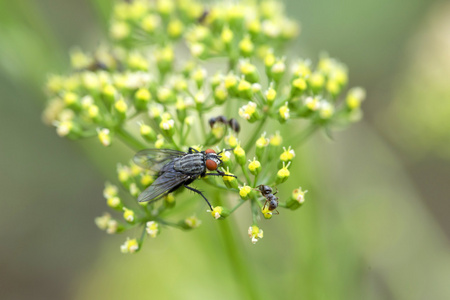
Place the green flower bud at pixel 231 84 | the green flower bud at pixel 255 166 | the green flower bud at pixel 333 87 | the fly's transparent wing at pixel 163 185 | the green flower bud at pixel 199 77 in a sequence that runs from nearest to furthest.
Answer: the green flower bud at pixel 255 166, the fly's transparent wing at pixel 163 185, the green flower bud at pixel 231 84, the green flower bud at pixel 199 77, the green flower bud at pixel 333 87

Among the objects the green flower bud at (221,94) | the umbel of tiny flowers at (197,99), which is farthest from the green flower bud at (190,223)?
the green flower bud at (221,94)

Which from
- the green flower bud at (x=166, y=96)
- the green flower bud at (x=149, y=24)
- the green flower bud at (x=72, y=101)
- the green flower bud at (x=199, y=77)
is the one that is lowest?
the green flower bud at (x=166, y=96)

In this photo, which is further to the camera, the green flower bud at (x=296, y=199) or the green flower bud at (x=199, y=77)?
the green flower bud at (x=199, y=77)

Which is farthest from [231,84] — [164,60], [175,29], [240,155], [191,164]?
[175,29]

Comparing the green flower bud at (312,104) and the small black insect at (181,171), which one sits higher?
the green flower bud at (312,104)

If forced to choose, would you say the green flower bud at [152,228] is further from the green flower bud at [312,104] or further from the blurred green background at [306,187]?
the green flower bud at [312,104]

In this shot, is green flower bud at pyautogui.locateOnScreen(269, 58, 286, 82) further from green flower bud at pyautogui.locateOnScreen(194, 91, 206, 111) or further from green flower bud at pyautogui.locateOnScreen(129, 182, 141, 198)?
green flower bud at pyautogui.locateOnScreen(129, 182, 141, 198)

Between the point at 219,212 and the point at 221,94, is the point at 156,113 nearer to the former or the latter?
the point at 221,94

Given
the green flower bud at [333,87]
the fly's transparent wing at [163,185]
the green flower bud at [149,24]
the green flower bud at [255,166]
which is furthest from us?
the green flower bud at [149,24]
